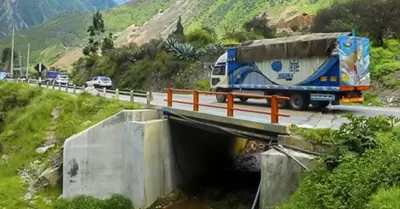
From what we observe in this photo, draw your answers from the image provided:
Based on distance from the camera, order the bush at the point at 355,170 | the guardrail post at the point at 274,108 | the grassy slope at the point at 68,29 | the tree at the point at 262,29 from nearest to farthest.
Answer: the bush at the point at 355,170
the guardrail post at the point at 274,108
the tree at the point at 262,29
the grassy slope at the point at 68,29

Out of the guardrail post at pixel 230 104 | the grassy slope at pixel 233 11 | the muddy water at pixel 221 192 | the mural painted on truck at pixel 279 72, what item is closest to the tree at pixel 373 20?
the mural painted on truck at pixel 279 72

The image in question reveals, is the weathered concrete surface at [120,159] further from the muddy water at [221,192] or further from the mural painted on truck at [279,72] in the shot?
the mural painted on truck at [279,72]

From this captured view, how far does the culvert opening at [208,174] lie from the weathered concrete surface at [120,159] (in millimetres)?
931

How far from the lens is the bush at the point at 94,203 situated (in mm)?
15125

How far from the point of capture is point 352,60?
17234 millimetres

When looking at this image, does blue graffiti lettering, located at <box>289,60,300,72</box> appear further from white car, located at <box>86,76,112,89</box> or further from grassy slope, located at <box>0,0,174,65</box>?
grassy slope, located at <box>0,0,174,65</box>

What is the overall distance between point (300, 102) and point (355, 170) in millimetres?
10037

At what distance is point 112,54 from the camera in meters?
44.5

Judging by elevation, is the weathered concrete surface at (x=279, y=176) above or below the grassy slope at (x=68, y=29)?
below

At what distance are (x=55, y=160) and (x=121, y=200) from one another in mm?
3903

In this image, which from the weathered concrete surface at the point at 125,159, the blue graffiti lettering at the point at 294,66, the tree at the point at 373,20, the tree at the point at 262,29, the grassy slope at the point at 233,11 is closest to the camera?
the weathered concrete surface at the point at 125,159

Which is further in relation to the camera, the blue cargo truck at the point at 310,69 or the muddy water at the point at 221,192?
the blue cargo truck at the point at 310,69

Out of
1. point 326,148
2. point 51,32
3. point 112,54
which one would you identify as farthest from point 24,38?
point 326,148

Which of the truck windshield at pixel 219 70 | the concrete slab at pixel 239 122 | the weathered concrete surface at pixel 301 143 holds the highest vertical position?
the truck windshield at pixel 219 70
